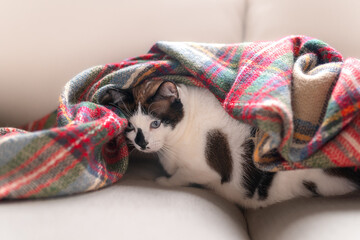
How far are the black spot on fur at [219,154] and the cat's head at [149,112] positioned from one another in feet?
0.42

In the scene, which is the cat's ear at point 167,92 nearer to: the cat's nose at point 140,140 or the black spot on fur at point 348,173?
the cat's nose at point 140,140

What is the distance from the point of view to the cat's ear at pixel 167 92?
97 centimetres

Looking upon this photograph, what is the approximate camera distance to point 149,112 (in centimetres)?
102

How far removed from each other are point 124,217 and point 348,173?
0.59 meters

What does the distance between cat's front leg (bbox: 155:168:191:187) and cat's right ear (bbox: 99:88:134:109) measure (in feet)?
0.88

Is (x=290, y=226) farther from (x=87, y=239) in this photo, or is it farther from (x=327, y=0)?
(x=327, y=0)

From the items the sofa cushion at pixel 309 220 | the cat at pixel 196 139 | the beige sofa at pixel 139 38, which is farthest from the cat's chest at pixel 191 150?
the sofa cushion at pixel 309 220

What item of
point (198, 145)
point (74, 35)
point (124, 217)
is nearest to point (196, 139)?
point (198, 145)

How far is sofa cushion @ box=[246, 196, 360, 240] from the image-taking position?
693 mm

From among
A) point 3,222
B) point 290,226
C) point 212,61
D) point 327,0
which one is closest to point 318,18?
point 327,0

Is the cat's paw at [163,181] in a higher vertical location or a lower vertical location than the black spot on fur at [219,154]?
lower

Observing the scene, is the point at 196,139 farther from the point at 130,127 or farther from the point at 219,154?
the point at 130,127

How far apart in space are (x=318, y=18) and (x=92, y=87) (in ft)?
2.68

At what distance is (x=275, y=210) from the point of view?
89 centimetres
